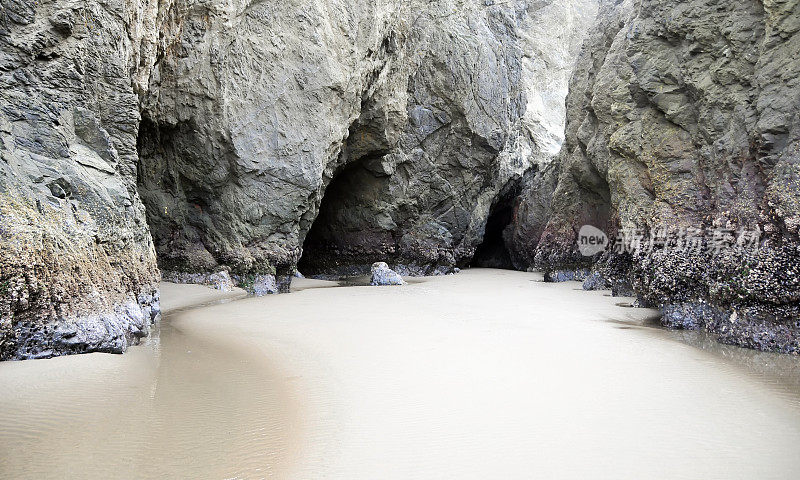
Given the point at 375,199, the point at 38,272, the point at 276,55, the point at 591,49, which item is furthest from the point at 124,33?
the point at 591,49

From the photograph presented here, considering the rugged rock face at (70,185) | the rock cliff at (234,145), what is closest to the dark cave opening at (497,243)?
the rock cliff at (234,145)

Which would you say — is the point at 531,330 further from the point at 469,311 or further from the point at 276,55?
the point at 276,55

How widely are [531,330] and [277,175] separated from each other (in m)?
6.89

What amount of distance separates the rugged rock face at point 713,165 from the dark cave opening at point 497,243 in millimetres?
12987

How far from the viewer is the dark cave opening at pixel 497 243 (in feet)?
78.6

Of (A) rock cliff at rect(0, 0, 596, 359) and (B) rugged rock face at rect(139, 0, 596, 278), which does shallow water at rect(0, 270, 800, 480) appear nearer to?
(A) rock cliff at rect(0, 0, 596, 359)

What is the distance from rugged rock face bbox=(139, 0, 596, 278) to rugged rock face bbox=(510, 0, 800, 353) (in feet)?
19.8

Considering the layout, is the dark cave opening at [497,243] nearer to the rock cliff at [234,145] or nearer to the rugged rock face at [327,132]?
the rock cliff at [234,145]

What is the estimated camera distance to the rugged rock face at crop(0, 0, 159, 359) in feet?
13.8

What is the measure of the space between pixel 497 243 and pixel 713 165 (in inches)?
753

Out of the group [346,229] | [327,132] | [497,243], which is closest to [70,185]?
[327,132]

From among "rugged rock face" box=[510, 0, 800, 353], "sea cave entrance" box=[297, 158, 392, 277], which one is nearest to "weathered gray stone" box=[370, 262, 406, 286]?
"sea cave entrance" box=[297, 158, 392, 277]

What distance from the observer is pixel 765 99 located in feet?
20.7

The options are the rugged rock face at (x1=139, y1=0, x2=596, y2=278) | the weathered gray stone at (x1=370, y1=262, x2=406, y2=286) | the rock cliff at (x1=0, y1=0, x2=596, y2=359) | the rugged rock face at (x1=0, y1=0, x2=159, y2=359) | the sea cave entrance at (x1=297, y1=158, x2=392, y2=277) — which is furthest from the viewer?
the sea cave entrance at (x1=297, y1=158, x2=392, y2=277)
